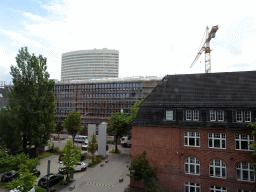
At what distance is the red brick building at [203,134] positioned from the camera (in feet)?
54.3

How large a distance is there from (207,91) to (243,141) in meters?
6.15

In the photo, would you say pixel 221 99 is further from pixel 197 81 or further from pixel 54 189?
pixel 54 189

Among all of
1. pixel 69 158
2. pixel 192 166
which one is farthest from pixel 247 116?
pixel 69 158

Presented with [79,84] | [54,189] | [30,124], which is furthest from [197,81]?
[79,84]

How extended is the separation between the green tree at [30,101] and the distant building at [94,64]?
101 meters

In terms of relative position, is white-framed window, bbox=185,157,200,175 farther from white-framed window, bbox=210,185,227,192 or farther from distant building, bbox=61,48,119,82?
distant building, bbox=61,48,119,82

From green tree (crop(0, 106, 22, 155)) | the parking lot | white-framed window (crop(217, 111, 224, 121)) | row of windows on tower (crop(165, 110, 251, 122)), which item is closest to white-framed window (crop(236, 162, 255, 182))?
row of windows on tower (crop(165, 110, 251, 122))

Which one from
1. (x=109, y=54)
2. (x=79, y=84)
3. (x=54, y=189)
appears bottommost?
(x=54, y=189)

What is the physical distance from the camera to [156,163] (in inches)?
746

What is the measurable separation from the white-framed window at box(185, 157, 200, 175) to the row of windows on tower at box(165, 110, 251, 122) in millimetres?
4215

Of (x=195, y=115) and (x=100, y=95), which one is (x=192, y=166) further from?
(x=100, y=95)

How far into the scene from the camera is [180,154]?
18.1 metres

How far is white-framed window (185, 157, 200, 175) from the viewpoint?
1765 cm

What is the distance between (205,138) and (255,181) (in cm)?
563
